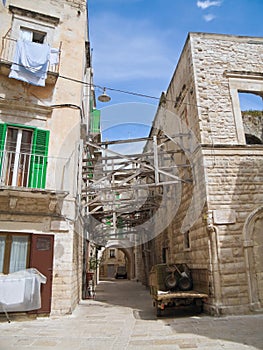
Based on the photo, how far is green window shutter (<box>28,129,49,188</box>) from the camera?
307 inches

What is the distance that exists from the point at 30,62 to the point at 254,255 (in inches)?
342

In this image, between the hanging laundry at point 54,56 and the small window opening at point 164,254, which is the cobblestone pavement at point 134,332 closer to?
the small window opening at point 164,254

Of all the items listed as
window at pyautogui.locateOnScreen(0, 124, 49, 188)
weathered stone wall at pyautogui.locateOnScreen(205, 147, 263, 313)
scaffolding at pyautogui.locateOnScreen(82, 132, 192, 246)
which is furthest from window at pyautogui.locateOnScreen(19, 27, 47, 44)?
weathered stone wall at pyautogui.locateOnScreen(205, 147, 263, 313)

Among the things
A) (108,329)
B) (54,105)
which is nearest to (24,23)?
(54,105)

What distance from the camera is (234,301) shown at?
7059 mm

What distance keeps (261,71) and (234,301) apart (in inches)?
297

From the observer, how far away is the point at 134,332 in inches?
223

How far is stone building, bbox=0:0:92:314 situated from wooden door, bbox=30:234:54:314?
25 mm

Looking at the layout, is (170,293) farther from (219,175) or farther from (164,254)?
(164,254)

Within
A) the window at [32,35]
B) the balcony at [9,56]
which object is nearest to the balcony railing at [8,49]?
the balcony at [9,56]

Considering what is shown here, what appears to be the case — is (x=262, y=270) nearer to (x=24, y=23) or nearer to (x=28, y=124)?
(x=28, y=124)

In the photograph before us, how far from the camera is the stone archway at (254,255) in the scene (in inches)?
281

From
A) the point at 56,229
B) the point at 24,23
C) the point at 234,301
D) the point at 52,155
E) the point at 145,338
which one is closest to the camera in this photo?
the point at 145,338

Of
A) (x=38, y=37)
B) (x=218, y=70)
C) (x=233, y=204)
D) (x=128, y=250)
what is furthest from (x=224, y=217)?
(x=128, y=250)
